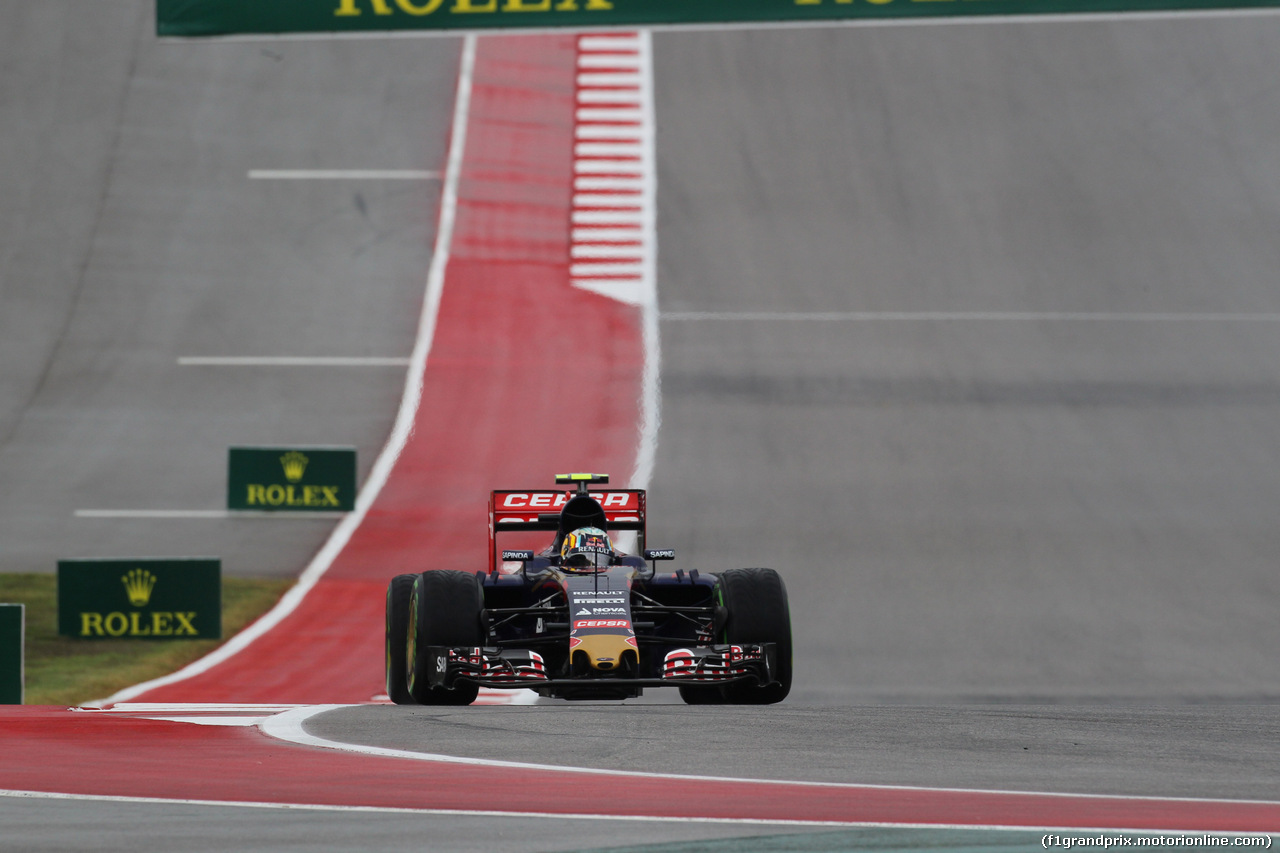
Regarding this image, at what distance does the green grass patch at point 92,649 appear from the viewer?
1756 centimetres

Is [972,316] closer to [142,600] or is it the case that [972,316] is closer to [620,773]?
[142,600]

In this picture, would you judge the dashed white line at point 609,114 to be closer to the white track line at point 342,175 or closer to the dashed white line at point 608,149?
the dashed white line at point 608,149

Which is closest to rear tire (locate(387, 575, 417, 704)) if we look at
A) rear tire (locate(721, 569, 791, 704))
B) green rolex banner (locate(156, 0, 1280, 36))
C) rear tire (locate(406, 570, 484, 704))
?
rear tire (locate(406, 570, 484, 704))

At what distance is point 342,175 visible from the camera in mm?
36375

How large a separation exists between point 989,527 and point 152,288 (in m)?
16.0

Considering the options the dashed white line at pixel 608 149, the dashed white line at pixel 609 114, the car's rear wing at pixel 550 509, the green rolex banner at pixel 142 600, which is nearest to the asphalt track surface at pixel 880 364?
the dashed white line at pixel 609 114

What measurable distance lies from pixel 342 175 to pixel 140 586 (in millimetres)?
18782

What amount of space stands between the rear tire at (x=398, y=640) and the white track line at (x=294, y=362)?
14.7 meters

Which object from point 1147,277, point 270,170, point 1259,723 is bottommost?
point 1259,723

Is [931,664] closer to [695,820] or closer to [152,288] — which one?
[695,820]

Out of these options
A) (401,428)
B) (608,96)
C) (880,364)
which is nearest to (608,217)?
(608,96)

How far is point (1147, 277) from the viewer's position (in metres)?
31.8

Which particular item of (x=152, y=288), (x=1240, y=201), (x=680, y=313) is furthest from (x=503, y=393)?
(x=1240, y=201)

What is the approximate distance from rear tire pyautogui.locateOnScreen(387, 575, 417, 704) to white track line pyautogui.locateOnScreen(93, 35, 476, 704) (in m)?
3.71
